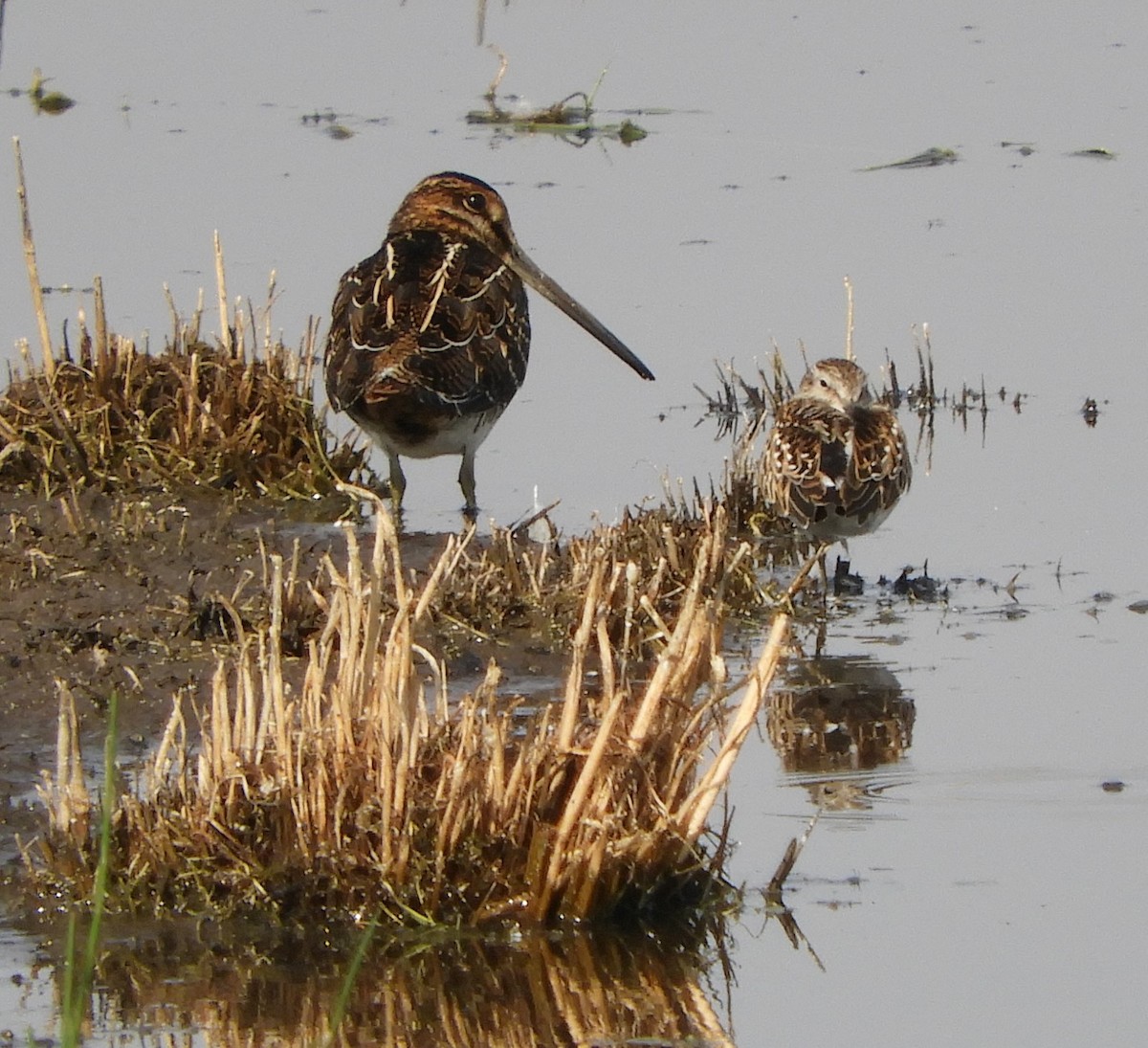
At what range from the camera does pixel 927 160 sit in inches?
589

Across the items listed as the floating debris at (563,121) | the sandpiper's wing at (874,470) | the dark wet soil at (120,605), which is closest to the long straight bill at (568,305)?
the sandpiper's wing at (874,470)

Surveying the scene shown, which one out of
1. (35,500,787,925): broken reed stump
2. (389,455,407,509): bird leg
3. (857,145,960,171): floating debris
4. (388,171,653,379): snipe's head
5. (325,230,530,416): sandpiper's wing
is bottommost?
(35,500,787,925): broken reed stump

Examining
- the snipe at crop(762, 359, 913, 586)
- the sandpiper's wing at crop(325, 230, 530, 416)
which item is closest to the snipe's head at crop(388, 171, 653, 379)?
the sandpiper's wing at crop(325, 230, 530, 416)

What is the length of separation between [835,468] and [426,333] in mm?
1468

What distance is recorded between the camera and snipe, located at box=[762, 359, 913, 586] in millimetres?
8758

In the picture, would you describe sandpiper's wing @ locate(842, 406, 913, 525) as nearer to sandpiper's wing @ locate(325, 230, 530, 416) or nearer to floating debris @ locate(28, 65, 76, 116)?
sandpiper's wing @ locate(325, 230, 530, 416)

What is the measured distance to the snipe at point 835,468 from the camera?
8758 millimetres

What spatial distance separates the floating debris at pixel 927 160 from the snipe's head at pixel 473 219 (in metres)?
4.96

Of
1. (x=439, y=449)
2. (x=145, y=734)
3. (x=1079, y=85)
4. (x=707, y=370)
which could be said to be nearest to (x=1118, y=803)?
(x=145, y=734)

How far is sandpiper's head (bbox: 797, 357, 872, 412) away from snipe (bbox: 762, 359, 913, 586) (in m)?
0.02

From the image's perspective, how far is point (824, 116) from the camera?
1616cm

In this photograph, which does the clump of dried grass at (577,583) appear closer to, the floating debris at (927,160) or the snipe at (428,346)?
the snipe at (428,346)

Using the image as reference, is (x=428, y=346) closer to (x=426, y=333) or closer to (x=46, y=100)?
(x=426, y=333)

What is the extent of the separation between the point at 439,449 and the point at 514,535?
0.63 meters
